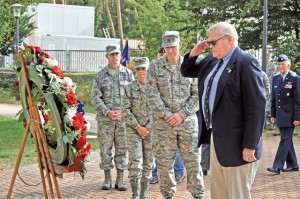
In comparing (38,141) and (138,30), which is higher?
(138,30)

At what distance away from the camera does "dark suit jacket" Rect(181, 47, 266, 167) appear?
5.50 metres

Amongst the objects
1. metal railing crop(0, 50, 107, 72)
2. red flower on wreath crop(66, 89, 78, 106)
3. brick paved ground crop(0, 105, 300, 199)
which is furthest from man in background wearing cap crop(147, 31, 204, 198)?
metal railing crop(0, 50, 107, 72)

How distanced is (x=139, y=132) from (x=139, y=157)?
0.31 metres

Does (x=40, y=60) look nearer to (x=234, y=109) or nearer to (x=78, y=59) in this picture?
(x=234, y=109)

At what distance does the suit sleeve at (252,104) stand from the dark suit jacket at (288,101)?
5348mm

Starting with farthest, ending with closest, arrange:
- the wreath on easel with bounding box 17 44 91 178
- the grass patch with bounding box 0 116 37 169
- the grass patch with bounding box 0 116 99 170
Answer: the grass patch with bounding box 0 116 37 169 → the grass patch with bounding box 0 116 99 170 → the wreath on easel with bounding box 17 44 91 178

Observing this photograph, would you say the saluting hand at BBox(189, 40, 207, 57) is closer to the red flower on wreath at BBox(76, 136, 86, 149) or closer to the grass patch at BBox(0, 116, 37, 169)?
the red flower on wreath at BBox(76, 136, 86, 149)

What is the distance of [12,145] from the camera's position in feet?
47.3

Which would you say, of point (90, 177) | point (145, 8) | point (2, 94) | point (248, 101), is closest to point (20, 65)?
point (248, 101)

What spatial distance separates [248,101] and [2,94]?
83.4 feet

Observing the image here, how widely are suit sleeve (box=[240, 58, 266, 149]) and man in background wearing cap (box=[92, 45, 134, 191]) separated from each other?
3805mm

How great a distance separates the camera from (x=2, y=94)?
2980 centimetres

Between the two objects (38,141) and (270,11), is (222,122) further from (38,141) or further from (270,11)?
Answer: (270,11)

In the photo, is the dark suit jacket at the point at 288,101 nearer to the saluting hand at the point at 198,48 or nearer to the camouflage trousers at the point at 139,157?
the camouflage trousers at the point at 139,157
